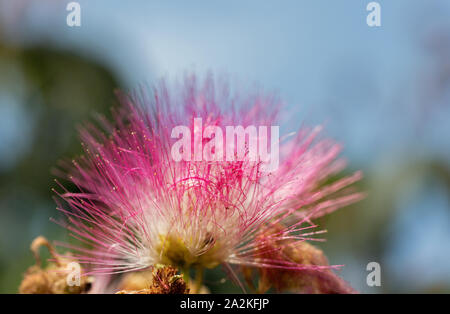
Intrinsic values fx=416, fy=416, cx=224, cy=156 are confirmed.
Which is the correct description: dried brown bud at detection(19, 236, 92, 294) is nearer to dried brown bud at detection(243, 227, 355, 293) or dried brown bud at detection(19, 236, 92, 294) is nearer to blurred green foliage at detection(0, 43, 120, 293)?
dried brown bud at detection(243, 227, 355, 293)

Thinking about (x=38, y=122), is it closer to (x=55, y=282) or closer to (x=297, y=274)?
(x=55, y=282)

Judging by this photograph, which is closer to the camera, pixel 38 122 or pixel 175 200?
pixel 175 200

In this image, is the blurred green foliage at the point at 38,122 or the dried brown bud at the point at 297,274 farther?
the blurred green foliage at the point at 38,122

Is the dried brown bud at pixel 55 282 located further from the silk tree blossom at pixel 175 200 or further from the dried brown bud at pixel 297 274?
the dried brown bud at pixel 297 274

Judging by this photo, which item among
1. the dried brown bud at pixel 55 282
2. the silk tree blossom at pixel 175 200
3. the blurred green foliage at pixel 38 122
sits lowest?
the dried brown bud at pixel 55 282

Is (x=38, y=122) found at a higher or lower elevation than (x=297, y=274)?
higher

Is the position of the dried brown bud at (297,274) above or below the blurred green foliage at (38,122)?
below

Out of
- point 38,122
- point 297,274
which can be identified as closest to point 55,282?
point 297,274

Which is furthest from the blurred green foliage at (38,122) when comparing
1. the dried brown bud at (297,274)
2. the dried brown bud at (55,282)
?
the dried brown bud at (297,274)

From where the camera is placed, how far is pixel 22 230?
18.8ft

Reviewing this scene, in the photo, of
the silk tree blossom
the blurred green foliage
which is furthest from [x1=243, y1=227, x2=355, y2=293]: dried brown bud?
the blurred green foliage
